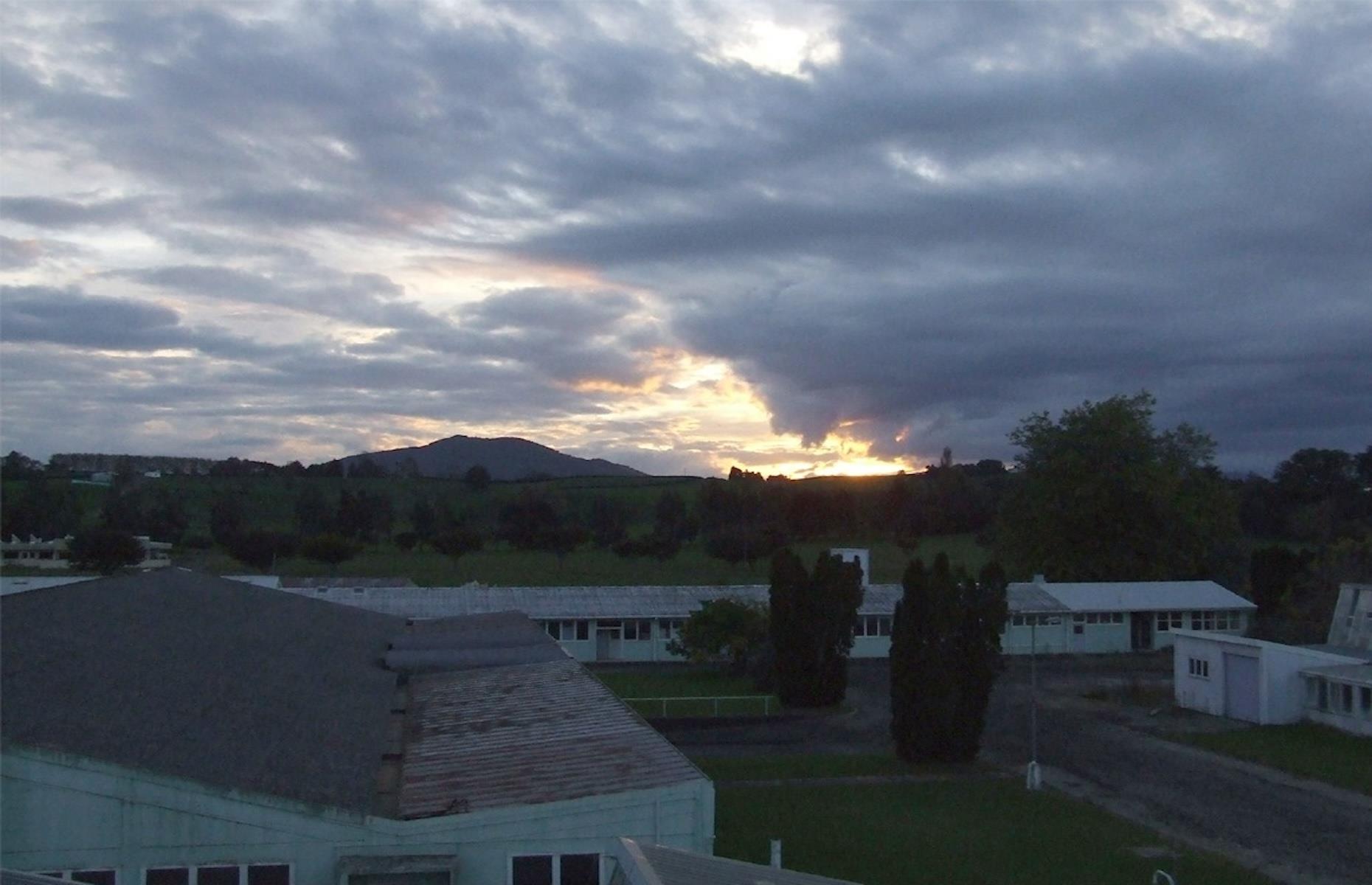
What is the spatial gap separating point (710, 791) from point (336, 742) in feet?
16.9

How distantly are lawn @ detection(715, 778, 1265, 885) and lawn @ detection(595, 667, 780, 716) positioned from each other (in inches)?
392

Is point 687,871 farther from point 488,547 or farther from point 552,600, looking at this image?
point 488,547

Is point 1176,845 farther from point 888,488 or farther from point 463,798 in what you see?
point 888,488

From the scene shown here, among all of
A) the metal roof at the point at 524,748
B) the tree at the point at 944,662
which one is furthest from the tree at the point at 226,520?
the metal roof at the point at 524,748

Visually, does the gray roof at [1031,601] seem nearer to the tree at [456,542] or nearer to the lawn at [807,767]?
the lawn at [807,767]

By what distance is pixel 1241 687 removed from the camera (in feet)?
108

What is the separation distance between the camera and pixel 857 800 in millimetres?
22828

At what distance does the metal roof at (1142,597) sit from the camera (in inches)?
1961

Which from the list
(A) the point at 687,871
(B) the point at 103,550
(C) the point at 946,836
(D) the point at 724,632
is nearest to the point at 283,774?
Result: (A) the point at 687,871

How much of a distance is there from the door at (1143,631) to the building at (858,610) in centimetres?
3

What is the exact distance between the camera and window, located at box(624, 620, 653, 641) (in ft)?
151

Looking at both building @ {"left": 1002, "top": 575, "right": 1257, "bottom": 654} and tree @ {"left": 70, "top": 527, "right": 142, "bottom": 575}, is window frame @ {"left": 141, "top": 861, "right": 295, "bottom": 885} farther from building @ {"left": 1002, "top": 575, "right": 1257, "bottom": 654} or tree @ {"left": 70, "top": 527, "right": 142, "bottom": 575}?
tree @ {"left": 70, "top": 527, "right": 142, "bottom": 575}

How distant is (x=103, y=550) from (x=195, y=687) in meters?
38.1

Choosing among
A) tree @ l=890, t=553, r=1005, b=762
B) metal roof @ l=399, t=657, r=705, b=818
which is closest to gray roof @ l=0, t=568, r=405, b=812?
metal roof @ l=399, t=657, r=705, b=818
